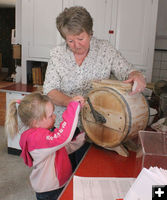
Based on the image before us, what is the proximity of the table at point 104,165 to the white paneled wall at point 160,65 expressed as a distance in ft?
6.66

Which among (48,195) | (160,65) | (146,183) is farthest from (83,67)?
(160,65)

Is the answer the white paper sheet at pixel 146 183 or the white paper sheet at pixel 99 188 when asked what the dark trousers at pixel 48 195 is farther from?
the white paper sheet at pixel 146 183

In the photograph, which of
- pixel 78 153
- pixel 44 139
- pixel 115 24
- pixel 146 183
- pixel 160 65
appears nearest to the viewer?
pixel 146 183

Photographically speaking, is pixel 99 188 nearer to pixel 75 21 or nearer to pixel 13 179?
pixel 75 21

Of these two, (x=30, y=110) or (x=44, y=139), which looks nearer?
(x=44, y=139)

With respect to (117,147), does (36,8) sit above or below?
above

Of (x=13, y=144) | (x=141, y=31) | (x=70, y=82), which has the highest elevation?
(x=141, y=31)

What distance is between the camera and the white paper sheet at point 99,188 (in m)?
0.96

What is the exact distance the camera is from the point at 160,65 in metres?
3.14

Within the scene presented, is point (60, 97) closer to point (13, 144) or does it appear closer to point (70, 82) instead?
point (70, 82)

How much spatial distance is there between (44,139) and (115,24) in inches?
79.2

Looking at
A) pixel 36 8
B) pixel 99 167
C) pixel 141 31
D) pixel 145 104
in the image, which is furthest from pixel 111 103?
pixel 36 8

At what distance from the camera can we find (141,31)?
276 centimetres

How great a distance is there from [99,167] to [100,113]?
0.27 meters
